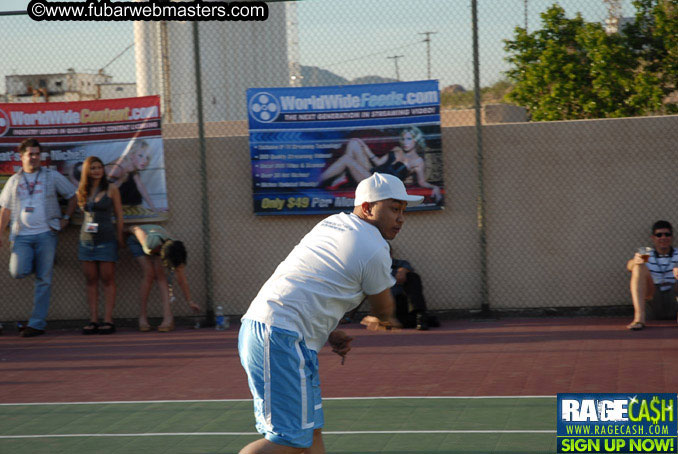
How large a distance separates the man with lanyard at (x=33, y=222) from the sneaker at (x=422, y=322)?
4625 mm

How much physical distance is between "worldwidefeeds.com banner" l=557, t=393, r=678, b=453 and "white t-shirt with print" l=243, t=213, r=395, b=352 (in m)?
1.41

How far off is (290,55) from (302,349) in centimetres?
791

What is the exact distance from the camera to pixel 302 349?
185 inches

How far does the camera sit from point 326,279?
15.2ft

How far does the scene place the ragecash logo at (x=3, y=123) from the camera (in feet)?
39.9

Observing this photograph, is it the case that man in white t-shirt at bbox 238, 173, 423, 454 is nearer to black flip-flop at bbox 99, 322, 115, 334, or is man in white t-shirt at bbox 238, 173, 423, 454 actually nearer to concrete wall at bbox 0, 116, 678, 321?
concrete wall at bbox 0, 116, 678, 321

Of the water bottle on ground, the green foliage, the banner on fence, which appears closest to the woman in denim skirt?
the water bottle on ground

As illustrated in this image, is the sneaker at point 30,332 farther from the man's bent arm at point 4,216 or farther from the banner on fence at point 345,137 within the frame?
the banner on fence at point 345,137

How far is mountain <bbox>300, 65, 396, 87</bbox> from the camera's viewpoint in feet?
38.3

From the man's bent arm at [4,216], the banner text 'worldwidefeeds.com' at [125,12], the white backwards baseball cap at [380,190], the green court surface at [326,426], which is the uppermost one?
the banner text 'worldwidefeeds.com' at [125,12]

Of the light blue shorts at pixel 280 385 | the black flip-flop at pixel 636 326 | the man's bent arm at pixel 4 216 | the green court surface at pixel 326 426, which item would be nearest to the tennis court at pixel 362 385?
the green court surface at pixel 326 426

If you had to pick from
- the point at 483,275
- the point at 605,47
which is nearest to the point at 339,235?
the point at 483,275

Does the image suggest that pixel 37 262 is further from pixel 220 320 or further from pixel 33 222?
pixel 220 320

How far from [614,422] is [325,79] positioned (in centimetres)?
728
